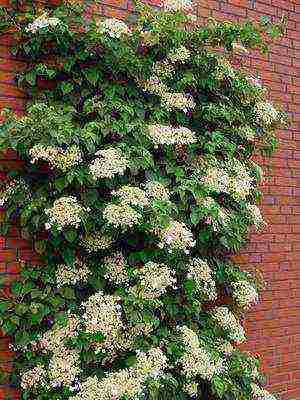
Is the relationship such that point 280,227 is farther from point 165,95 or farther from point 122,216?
point 122,216

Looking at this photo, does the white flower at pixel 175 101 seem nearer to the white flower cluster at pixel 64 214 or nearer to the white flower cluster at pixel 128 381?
the white flower cluster at pixel 64 214

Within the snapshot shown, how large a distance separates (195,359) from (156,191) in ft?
2.56

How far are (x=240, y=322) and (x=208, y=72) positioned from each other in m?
1.42

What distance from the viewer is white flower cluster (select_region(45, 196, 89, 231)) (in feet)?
9.52

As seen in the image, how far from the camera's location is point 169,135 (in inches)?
127

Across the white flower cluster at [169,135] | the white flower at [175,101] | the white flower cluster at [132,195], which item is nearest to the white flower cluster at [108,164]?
the white flower cluster at [132,195]

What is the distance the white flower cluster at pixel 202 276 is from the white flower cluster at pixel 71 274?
497 mm

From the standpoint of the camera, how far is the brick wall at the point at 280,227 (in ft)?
13.4

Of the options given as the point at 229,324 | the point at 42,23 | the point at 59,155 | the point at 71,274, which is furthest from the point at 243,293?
the point at 42,23

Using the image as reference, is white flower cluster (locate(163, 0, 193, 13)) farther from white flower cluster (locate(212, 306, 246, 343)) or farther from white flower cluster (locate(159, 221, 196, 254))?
A: white flower cluster (locate(212, 306, 246, 343))

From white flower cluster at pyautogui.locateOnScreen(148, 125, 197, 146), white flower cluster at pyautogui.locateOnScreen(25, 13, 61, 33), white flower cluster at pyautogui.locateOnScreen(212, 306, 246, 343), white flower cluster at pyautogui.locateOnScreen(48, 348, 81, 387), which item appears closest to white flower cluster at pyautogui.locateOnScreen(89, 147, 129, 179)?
white flower cluster at pyautogui.locateOnScreen(148, 125, 197, 146)

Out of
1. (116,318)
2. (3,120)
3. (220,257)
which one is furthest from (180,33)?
(116,318)

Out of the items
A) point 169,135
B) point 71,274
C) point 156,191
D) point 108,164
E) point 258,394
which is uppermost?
point 169,135

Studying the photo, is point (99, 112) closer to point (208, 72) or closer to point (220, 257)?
point (208, 72)
